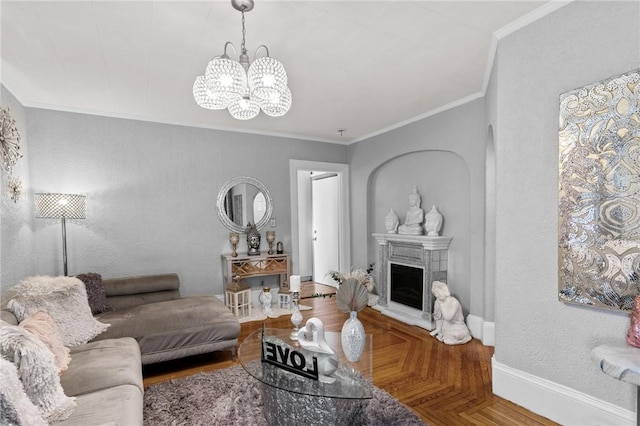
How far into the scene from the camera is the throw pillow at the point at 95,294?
2959 millimetres

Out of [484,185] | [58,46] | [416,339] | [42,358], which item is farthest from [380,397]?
[58,46]

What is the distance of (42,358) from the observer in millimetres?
1457

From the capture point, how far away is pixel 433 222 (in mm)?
3924

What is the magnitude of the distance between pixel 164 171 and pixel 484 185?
3836 mm

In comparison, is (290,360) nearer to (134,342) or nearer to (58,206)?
(134,342)

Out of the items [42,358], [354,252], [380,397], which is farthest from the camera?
[354,252]

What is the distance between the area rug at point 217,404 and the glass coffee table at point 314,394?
29 centimetres

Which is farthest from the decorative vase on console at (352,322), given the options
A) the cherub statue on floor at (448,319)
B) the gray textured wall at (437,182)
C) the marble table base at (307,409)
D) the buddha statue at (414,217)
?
the buddha statue at (414,217)

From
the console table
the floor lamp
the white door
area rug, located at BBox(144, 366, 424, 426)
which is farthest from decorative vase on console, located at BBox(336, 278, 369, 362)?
the white door

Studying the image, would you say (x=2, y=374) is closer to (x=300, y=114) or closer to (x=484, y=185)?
(x=300, y=114)

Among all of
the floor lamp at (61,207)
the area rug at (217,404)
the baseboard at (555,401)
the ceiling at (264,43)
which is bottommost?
the area rug at (217,404)

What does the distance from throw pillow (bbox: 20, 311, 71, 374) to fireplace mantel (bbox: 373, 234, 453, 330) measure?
10.9ft

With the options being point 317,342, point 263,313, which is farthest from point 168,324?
point 263,313

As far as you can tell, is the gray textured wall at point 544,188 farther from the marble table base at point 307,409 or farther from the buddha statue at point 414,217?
the buddha statue at point 414,217
